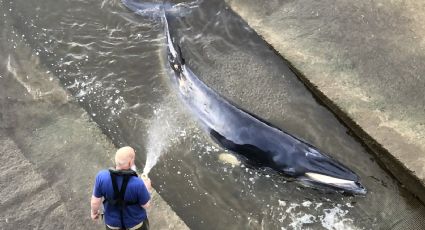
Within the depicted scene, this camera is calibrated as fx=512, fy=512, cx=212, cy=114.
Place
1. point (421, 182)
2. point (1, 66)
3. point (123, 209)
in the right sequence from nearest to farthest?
point (123, 209), point (421, 182), point (1, 66)

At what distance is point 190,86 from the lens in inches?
270

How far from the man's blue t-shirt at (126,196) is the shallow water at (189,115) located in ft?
4.53

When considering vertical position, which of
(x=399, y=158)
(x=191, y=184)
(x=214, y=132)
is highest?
(x=399, y=158)

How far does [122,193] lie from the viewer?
4.27 meters

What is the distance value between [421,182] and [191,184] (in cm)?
264

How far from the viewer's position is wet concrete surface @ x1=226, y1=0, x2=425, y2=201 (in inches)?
242

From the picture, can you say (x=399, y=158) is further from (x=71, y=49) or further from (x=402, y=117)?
(x=71, y=49)

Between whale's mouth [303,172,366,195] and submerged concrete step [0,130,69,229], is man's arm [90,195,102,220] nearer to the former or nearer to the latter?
submerged concrete step [0,130,69,229]

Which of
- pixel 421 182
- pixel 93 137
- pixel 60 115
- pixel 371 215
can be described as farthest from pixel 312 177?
pixel 60 115

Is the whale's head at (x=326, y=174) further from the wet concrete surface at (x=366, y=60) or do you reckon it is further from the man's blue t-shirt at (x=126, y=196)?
the man's blue t-shirt at (x=126, y=196)

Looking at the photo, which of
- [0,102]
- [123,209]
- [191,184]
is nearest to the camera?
[123,209]

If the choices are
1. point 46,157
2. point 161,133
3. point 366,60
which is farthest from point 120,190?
point 366,60

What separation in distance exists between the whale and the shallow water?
150mm

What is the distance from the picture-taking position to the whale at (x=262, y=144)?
5875 mm
